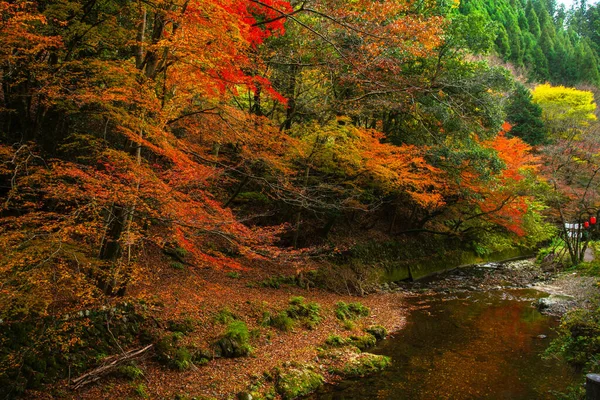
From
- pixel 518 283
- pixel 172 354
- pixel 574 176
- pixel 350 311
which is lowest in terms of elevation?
pixel 518 283

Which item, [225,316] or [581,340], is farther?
[225,316]

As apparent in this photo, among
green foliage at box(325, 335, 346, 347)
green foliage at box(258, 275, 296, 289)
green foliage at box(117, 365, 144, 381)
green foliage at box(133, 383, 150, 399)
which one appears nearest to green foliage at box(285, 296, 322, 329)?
green foliage at box(325, 335, 346, 347)

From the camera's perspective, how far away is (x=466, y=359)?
930 centimetres

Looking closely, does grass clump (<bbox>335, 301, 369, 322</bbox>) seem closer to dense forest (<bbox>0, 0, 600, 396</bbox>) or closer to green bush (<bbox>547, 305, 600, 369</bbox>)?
dense forest (<bbox>0, 0, 600, 396</bbox>)

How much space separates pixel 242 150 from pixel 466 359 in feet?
26.2

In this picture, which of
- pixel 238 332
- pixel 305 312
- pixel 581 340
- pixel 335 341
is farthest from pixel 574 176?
pixel 238 332

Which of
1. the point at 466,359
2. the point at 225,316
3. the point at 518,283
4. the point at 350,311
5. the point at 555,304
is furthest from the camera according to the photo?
the point at 518,283

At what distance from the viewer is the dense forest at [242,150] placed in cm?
608

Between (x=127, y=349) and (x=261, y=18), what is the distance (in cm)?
1060

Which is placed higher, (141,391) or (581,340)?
(581,340)

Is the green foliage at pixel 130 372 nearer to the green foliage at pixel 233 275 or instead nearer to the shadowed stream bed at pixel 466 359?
the shadowed stream bed at pixel 466 359

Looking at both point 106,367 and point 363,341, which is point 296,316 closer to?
point 363,341

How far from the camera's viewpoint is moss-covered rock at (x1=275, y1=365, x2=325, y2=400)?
7.35 meters

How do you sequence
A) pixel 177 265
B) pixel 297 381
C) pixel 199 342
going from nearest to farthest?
pixel 297 381 → pixel 199 342 → pixel 177 265
